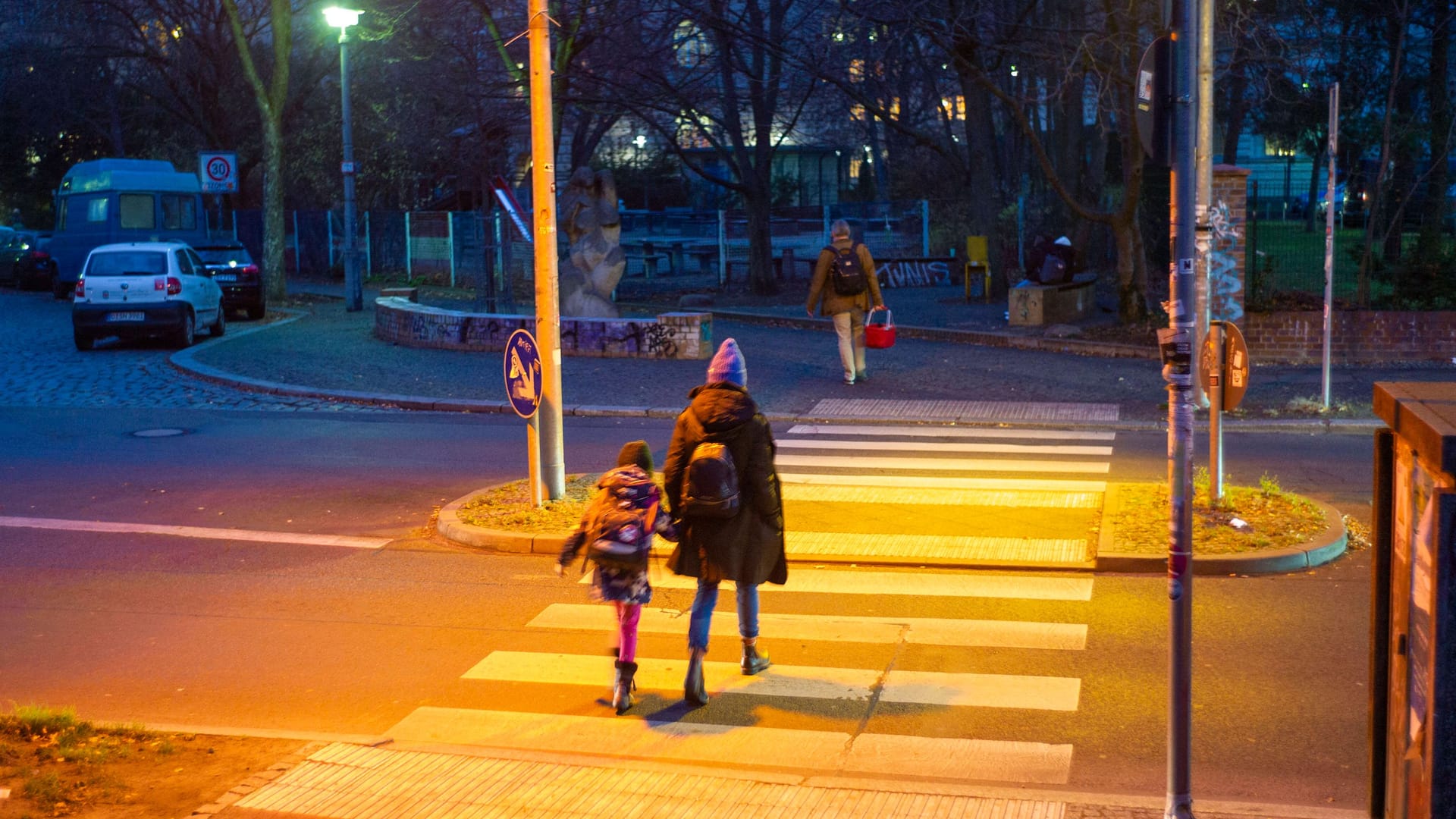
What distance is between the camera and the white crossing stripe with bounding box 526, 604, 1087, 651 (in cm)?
742

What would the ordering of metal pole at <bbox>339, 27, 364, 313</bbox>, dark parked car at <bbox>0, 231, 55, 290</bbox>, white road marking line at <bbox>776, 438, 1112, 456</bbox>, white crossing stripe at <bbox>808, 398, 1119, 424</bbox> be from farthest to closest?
dark parked car at <bbox>0, 231, 55, 290</bbox>
metal pole at <bbox>339, 27, 364, 313</bbox>
white crossing stripe at <bbox>808, 398, 1119, 424</bbox>
white road marking line at <bbox>776, 438, 1112, 456</bbox>

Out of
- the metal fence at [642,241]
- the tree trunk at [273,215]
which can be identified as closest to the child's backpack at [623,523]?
the metal fence at [642,241]

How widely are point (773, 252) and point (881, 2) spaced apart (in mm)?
15543

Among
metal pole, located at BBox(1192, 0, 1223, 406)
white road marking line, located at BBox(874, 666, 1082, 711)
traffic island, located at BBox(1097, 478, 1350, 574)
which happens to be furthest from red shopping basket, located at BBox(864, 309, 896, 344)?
white road marking line, located at BBox(874, 666, 1082, 711)

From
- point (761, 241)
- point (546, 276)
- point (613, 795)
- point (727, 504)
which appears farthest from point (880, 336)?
point (761, 241)

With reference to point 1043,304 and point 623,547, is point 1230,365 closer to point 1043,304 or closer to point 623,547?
point 623,547

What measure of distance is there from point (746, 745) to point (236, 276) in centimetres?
2341

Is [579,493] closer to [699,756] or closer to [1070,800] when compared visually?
[699,756]

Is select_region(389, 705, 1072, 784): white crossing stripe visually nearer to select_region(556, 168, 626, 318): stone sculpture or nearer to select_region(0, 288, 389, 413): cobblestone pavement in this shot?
select_region(0, 288, 389, 413): cobblestone pavement

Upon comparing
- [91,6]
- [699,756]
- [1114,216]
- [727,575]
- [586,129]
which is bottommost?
[699,756]

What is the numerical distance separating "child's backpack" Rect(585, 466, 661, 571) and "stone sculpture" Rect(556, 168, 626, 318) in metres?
15.5

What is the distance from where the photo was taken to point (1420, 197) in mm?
20125

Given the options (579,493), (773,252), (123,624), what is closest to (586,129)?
(773,252)

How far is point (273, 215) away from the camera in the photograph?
3064 cm
